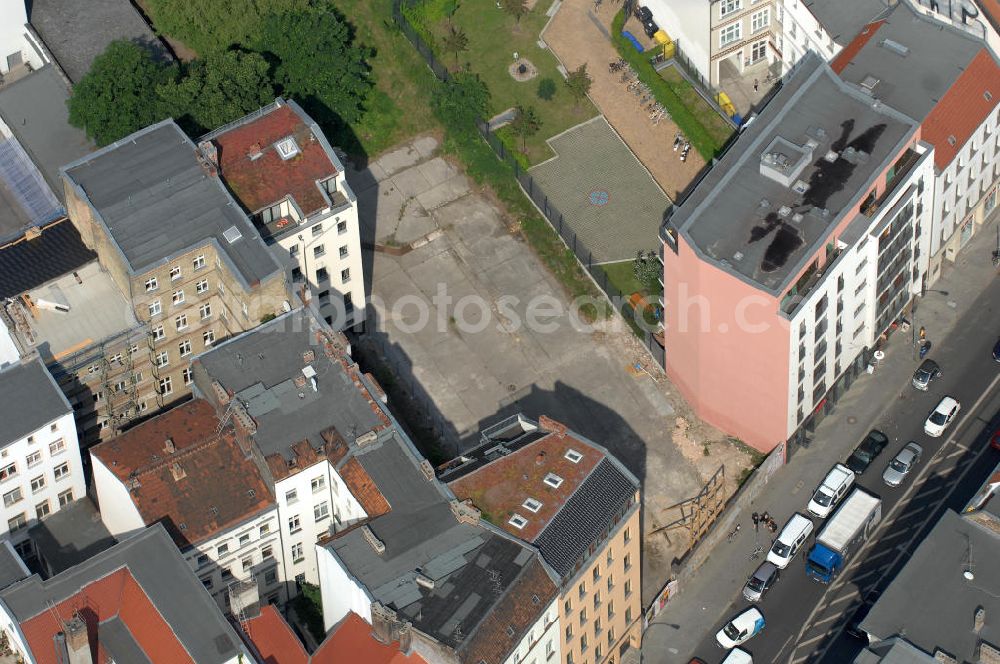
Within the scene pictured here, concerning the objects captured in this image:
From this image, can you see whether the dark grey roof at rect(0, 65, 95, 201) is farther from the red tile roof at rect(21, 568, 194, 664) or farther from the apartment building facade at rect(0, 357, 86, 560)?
the red tile roof at rect(21, 568, 194, 664)

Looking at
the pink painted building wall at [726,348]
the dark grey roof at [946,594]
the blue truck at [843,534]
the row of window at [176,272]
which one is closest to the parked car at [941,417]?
the blue truck at [843,534]

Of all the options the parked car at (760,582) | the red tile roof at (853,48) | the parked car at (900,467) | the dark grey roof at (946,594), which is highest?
the red tile roof at (853,48)

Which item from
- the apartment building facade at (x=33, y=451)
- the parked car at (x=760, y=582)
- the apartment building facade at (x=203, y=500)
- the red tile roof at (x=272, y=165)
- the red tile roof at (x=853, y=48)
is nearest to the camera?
the apartment building facade at (x=203, y=500)

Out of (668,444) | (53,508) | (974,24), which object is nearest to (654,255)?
(668,444)

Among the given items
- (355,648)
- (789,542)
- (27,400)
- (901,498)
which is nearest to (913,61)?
(901,498)

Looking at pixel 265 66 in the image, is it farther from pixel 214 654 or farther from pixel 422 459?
pixel 214 654

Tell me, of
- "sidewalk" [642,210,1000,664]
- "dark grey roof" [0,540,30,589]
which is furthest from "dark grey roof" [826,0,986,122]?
"dark grey roof" [0,540,30,589]

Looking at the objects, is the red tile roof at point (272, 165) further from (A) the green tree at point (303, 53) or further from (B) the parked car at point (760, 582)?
(B) the parked car at point (760, 582)

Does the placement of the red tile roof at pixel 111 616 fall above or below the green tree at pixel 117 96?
below
